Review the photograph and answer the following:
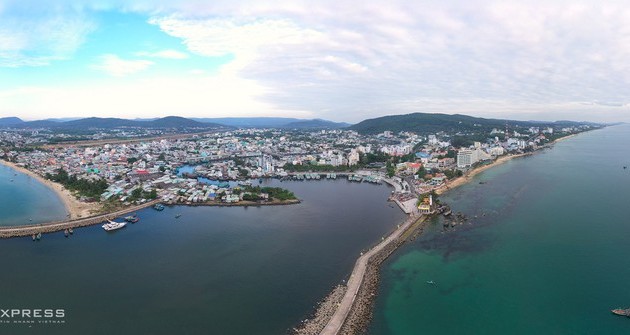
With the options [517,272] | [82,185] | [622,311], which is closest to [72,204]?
[82,185]

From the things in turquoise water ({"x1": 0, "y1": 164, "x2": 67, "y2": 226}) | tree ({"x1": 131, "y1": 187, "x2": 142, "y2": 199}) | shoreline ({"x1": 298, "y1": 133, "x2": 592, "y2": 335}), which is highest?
tree ({"x1": 131, "y1": 187, "x2": 142, "y2": 199})

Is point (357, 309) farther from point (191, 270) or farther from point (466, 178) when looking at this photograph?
point (466, 178)

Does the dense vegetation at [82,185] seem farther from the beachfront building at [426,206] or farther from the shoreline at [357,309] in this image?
the beachfront building at [426,206]

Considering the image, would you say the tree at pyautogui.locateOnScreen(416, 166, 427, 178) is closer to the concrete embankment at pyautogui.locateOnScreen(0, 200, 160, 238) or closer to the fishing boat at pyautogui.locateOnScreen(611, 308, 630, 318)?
the fishing boat at pyautogui.locateOnScreen(611, 308, 630, 318)

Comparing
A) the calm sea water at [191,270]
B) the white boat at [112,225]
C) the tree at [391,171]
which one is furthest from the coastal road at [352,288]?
the tree at [391,171]

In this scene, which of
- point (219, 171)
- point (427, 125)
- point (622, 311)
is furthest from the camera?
point (427, 125)

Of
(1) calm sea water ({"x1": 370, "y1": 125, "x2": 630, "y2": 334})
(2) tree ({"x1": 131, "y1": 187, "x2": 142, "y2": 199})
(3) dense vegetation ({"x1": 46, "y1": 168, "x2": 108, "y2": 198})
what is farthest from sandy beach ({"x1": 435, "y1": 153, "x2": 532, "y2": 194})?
(3) dense vegetation ({"x1": 46, "y1": 168, "x2": 108, "y2": 198})
